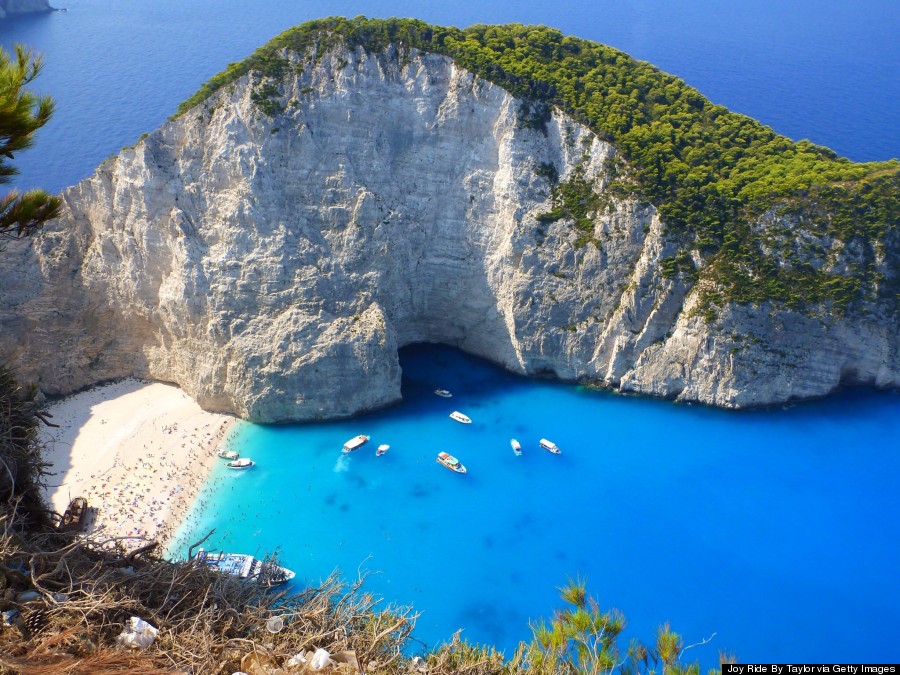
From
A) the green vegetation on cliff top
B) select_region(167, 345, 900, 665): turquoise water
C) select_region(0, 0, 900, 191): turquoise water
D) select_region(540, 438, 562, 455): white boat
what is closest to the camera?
select_region(167, 345, 900, 665): turquoise water

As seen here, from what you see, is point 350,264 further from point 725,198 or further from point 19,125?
point 19,125

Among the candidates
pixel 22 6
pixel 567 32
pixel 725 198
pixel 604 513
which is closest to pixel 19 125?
pixel 604 513

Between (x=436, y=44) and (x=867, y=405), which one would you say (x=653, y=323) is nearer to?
(x=867, y=405)

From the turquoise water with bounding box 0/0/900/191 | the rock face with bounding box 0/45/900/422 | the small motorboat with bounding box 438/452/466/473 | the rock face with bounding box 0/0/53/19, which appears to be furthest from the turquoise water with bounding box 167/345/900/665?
the rock face with bounding box 0/0/53/19

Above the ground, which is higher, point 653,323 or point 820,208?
point 820,208

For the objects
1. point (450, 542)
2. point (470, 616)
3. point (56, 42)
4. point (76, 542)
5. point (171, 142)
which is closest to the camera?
point (76, 542)

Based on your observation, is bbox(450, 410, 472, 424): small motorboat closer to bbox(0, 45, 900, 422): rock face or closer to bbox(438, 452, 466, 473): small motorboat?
bbox(438, 452, 466, 473): small motorboat

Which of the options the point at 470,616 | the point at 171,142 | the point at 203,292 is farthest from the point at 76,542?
the point at 171,142
